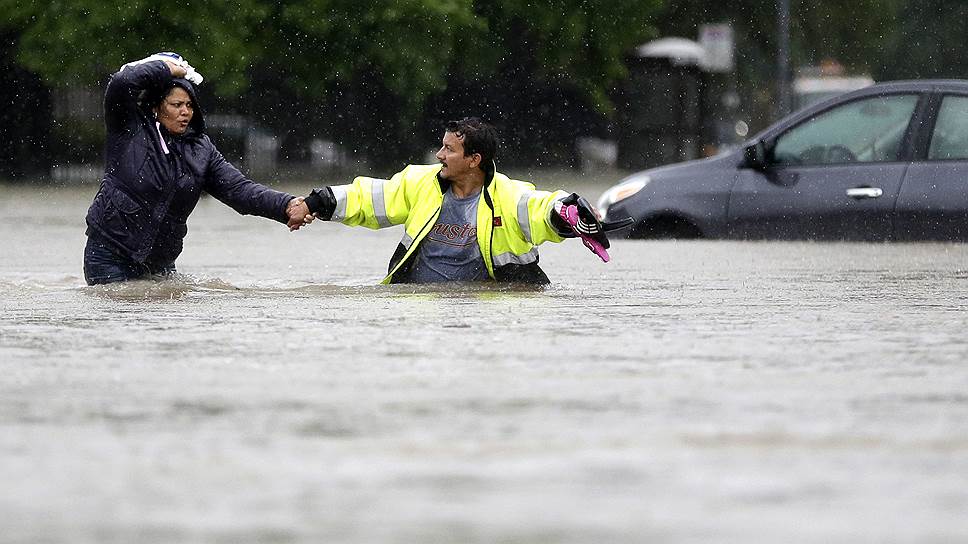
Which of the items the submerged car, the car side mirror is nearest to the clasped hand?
the submerged car

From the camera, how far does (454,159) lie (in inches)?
432

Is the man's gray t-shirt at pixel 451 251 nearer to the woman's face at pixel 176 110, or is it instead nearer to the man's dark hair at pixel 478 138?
the man's dark hair at pixel 478 138

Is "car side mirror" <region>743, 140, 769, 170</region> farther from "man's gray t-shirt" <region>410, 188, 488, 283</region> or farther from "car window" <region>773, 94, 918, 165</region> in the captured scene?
"man's gray t-shirt" <region>410, 188, 488, 283</region>


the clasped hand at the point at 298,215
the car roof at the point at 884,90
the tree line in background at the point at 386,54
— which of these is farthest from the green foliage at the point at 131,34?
the clasped hand at the point at 298,215

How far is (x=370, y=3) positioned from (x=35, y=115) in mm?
6812

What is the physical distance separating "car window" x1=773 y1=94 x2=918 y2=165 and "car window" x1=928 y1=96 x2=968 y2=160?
9.3 inches

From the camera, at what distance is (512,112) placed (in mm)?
41812

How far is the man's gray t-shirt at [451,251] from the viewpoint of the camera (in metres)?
11.1

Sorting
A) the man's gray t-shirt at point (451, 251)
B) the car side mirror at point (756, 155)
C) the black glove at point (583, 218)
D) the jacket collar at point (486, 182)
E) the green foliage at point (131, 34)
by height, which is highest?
the green foliage at point (131, 34)

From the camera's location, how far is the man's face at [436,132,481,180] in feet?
35.8

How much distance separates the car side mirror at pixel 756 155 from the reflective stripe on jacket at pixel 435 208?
4.80 metres

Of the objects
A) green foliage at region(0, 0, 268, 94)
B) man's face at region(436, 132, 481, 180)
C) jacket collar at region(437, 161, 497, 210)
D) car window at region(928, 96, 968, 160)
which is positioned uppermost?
green foliage at region(0, 0, 268, 94)

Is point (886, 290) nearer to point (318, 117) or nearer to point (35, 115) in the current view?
point (35, 115)

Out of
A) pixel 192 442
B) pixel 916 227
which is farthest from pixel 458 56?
pixel 192 442
